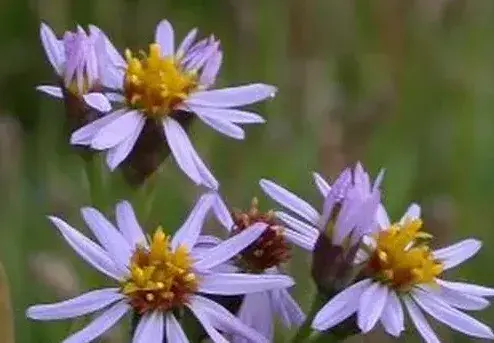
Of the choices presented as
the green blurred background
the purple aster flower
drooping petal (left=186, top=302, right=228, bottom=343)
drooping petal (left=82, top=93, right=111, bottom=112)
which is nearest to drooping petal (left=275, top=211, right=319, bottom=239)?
the purple aster flower

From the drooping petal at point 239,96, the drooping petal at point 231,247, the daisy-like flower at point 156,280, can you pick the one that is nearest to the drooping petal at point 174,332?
the daisy-like flower at point 156,280

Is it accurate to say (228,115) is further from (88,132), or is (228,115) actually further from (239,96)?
(88,132)

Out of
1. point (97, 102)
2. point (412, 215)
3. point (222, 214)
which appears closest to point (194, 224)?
point (222, 214)

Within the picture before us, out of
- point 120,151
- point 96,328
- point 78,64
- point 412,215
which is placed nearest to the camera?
point 96,328

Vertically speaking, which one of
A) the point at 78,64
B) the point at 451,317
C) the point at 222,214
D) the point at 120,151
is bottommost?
the point at 451,317

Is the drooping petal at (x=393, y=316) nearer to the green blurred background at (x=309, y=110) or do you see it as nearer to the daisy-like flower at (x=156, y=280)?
the daisy-like flower at (x=156, y=280)

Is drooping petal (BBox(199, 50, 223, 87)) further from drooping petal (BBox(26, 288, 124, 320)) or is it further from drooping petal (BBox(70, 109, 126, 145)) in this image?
drooping petal (BBox(26, 288, 124, 320))
